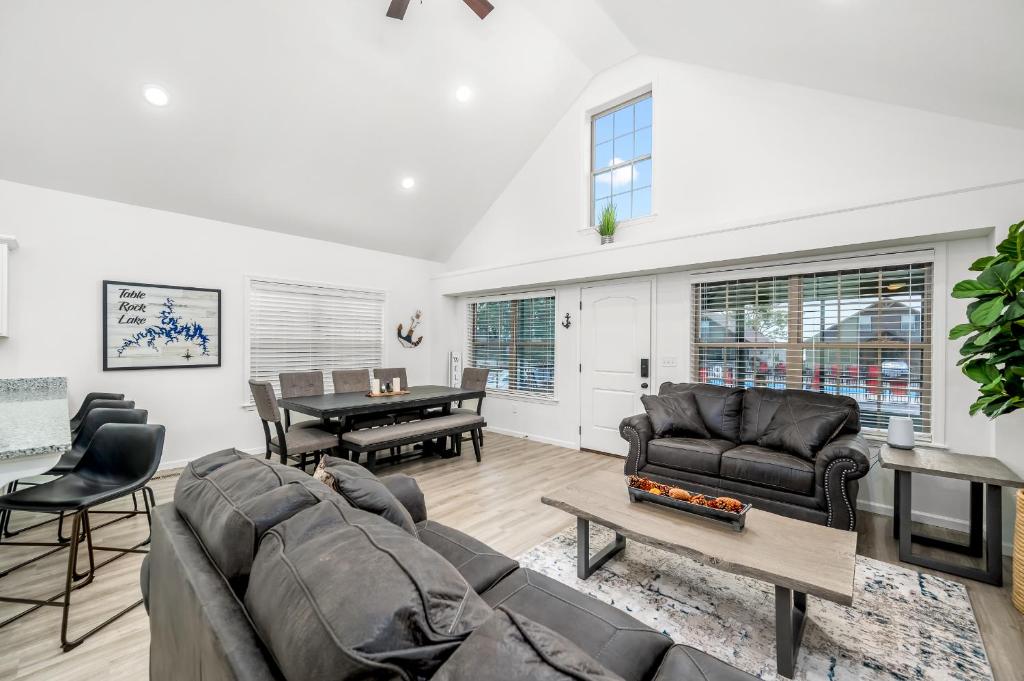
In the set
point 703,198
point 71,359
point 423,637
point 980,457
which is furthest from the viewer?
point 703,198

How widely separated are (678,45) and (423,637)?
4.94m

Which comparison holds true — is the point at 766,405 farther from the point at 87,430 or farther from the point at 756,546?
the point at 87,430

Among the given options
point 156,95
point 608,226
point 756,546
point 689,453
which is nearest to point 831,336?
point 689,453

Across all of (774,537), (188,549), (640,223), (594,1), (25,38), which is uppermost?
(594,1)

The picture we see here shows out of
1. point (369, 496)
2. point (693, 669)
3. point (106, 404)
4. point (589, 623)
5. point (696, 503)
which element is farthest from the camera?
point (106, 404)

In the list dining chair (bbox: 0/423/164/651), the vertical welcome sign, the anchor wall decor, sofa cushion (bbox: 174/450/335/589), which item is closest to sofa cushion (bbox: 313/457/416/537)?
sofa cushion (bbox: 174/450/335/589)

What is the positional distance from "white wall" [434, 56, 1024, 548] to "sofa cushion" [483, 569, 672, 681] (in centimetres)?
327

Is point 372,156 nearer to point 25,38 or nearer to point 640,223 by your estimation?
point 25,38

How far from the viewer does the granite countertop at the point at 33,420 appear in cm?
183

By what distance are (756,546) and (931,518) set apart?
241 cm

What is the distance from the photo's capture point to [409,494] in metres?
2.02

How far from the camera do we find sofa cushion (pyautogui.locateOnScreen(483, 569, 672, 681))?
44.6 inches

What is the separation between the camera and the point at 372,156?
4.72 metres

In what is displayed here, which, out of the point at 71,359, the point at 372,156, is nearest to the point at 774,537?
the point at 372,156
